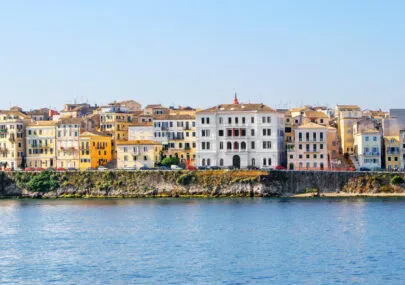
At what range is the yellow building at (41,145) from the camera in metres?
124

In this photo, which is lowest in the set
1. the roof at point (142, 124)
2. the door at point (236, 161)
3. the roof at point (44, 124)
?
the door at point (236, 161)

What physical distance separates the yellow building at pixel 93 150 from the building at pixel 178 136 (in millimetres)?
6756

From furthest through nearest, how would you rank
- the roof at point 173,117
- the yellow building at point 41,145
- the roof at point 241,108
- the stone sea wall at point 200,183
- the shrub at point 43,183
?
the yellow building at point 41,145 < the roof at point 173,117 < the roof at point 241,108 < the shrub at point 43,183 < the stone sea wall at point 200,183

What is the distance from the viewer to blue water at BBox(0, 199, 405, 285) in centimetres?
5241

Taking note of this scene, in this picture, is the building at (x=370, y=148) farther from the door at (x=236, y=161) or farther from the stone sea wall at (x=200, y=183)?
the door at (x=236, y=161)

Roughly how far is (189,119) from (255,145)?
13.1 metres

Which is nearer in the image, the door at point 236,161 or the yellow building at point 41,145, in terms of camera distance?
the door at point 236,161

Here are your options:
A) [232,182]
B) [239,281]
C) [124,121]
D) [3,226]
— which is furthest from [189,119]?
[239,281]

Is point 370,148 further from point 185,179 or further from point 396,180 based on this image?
point 185,179

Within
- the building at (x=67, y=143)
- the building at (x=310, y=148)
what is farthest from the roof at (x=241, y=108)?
the building at (x=67, y=143)

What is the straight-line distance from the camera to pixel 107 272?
53562 mm

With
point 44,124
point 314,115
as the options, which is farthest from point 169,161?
point 314,115

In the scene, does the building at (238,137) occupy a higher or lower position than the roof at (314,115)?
lower

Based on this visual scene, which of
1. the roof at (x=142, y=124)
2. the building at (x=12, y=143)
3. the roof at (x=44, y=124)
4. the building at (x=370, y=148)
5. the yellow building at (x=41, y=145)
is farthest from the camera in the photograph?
the roof at (x=44, y=124)
